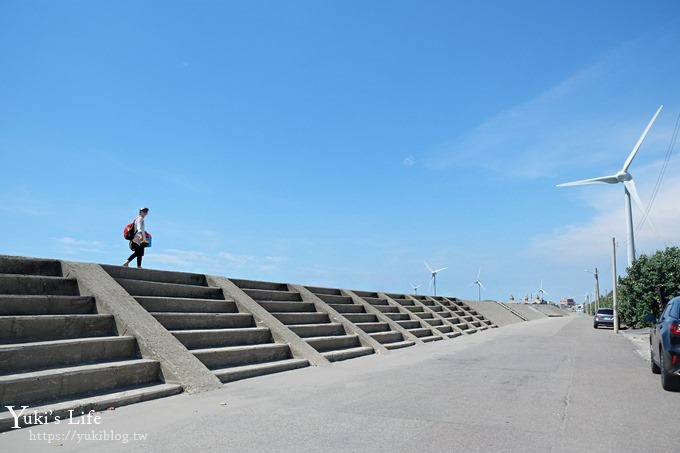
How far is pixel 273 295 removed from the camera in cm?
1408

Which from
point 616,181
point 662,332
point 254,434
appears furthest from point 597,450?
point 616,181

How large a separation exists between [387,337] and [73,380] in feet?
36.7

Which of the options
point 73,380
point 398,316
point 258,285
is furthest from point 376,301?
point 73,380

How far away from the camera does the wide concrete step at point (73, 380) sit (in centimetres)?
584

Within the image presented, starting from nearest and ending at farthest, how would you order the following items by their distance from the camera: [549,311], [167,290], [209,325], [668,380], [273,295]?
[668,380]
[209,325]
[167,290]
[273,295]
[549,311]

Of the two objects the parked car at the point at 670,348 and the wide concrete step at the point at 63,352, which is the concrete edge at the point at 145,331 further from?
the parked car at the point at 670,348

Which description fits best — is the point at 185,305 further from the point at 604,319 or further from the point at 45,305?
the point at 604,319

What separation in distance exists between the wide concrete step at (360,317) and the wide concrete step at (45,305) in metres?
8.92

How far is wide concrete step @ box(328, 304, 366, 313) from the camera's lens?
53.4 ft

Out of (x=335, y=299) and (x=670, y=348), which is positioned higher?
(x=335, y=299)

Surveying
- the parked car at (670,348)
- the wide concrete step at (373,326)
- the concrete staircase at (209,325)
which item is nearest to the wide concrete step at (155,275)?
the concrete staircase at (209,325)

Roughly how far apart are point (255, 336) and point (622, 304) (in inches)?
1141

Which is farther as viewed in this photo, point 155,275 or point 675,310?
point 155,275

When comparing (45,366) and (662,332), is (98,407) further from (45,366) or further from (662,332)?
(662,332)
